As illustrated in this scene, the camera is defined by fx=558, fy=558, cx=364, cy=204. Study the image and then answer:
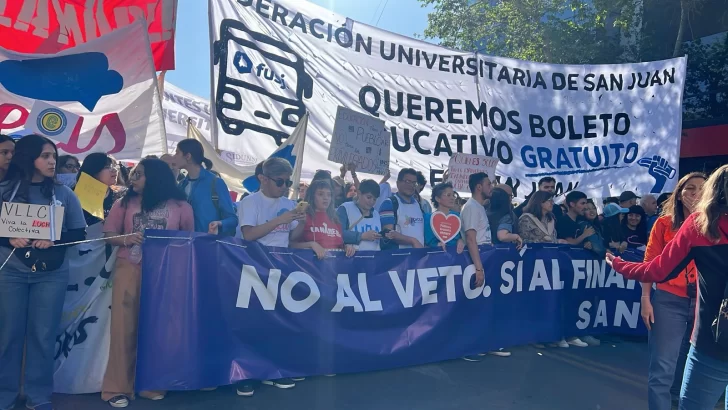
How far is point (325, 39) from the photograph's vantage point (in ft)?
20.5

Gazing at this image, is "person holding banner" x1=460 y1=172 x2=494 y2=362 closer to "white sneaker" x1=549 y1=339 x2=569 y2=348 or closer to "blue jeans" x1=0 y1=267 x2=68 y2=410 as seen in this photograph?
"white sneaker" x1=549 y1=339 x2=569 y2=348

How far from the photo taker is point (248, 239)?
4504mm

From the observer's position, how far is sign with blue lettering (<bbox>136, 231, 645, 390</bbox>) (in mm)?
4117

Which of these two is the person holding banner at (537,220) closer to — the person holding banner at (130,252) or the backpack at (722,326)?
the backpack at (722,326)

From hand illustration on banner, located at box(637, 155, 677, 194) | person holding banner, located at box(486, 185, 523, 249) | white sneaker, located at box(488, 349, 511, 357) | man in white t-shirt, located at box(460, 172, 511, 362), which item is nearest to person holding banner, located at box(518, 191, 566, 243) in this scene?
person holding banner, located at box(486, 185, 523, 249)

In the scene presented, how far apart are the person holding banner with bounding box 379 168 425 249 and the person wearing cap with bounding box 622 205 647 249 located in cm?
300

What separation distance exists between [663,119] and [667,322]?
15.6 feet

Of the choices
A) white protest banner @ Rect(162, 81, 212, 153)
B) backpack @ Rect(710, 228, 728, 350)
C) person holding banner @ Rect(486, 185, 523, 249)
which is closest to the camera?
backpack @ Rect(710, 228, 728, 350)

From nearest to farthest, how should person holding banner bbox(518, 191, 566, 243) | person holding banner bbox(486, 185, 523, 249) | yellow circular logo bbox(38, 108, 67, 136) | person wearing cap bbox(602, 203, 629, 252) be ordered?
yellow circular logo bbox(38, 108, 67, 136), person holding banner bbox(486, 185, 523, 249), person holding banner bbox(518, 191, 566, 243), person wearing cap bbox(602, 203, 629, 252)

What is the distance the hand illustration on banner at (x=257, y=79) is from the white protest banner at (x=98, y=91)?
635 mm

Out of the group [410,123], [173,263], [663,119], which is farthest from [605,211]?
[173,263]

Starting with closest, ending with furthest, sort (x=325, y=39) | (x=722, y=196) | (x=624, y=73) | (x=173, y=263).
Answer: (x=722, y=196), (x=173, y=263), (x=325, y=39), (x=624, y=73)

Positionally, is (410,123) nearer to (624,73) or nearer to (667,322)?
(624,73)

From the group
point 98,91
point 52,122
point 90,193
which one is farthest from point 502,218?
point 52,122
